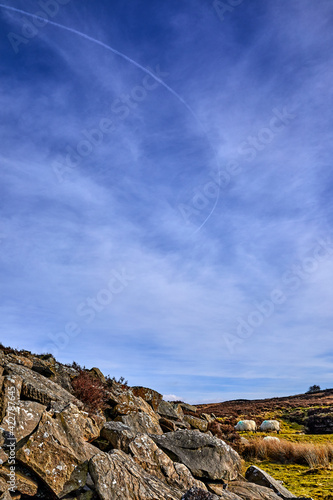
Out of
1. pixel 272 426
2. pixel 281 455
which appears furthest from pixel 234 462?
pixel 272 426

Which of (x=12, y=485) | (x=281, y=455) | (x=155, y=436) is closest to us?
(x=12, y=485)

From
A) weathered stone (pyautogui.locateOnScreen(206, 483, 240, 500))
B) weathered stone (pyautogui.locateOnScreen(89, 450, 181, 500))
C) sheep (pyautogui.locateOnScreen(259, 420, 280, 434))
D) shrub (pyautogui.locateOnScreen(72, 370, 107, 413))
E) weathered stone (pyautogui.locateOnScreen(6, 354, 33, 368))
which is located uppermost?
weathered stone (pyautogui.locateOnScreen(6, 354, 33, 368))

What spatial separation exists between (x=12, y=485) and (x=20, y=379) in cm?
314

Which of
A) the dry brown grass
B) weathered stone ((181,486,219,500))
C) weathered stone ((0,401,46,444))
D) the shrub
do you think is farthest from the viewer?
the dry brown grass

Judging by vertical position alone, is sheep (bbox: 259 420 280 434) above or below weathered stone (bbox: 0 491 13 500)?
above

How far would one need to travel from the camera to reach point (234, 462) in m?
11.2

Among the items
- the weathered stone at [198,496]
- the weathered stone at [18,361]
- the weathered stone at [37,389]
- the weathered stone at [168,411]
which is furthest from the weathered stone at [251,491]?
the weathered stone at [18,361]

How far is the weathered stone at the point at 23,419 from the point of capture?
850 centimetres

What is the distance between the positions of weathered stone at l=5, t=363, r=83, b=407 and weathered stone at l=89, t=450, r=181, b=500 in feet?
9.69

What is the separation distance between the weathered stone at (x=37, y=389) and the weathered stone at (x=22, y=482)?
2560 millimetres

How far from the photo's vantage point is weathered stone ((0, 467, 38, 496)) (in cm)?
728

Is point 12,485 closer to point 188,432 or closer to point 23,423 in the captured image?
point 23,423

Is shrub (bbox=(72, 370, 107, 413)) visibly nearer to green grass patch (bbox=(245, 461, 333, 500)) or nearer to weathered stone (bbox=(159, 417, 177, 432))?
weathered stone (bbox=(159, 417, 177, 432))

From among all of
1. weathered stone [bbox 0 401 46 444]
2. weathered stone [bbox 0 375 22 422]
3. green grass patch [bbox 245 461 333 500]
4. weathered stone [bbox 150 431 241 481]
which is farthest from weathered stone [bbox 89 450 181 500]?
green grass patch [bbox 245 461 333 500]
